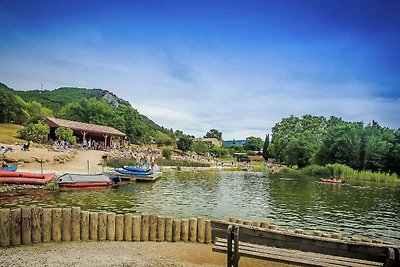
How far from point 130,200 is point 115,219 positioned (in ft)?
42.3

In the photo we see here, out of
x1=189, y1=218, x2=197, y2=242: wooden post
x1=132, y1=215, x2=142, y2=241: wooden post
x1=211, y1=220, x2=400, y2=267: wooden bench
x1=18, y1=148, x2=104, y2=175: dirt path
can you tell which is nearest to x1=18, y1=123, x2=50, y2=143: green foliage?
x1=18, y1=148, x2=104, y2=175: dirt path

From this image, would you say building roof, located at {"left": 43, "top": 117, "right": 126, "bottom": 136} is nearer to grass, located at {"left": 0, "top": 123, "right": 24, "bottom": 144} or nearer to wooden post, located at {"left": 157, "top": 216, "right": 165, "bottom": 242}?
grass, located at {"left": 0, "top": 123, "right": 24, "bottom": 144}

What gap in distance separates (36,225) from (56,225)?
45 centimetres

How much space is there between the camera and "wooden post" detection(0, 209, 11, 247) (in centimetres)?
786

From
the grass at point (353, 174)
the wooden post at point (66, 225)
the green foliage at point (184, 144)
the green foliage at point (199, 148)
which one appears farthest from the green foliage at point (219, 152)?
the wooden post at point (66, 225)

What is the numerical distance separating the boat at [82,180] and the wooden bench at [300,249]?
20.2 metres

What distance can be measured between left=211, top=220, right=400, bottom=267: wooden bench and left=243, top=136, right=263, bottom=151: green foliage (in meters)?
138

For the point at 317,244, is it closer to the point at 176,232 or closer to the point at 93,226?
the point at 176,232

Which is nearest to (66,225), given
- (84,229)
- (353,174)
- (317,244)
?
(84,229)

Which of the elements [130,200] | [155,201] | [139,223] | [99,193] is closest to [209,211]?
[155,201]

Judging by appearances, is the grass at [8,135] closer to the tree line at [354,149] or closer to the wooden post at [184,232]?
the wooden post at [184,232]

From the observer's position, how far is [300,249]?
5.37m

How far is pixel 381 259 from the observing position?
503 centimetres

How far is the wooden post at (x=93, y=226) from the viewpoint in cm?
862
